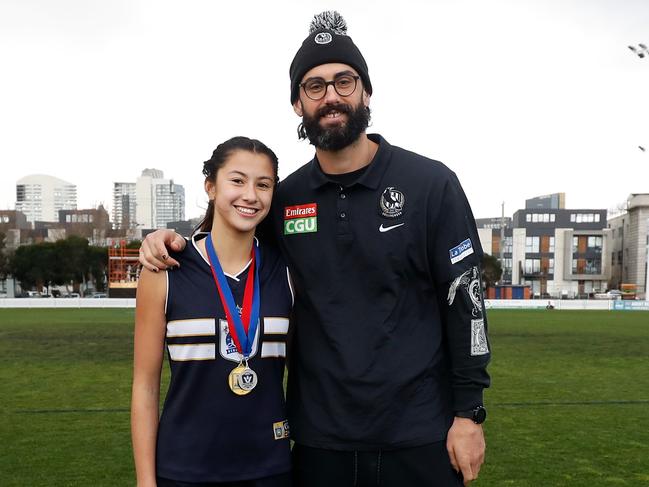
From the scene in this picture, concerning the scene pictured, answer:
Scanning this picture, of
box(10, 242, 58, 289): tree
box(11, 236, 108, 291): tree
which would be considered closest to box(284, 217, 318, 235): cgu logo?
box(11, 236, 108, 291): tree

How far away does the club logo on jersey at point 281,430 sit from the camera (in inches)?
91.4

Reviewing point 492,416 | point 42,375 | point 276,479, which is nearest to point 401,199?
point 276,479

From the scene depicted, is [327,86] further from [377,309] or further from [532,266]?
[532,266]

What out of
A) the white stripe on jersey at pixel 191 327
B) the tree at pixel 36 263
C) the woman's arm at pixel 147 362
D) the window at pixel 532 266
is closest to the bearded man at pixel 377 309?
the woman's arm at pixel 147 362

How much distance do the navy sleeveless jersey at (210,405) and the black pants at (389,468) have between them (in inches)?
7.0

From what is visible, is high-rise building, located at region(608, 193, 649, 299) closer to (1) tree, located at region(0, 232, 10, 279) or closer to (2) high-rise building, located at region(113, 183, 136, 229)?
(1) tree, located at region(0, 232, 10, 279)

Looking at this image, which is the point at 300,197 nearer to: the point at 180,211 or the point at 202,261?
the point at 202,261

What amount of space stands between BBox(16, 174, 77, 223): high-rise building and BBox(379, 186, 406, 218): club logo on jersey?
6007 inches

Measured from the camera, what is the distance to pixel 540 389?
938cm

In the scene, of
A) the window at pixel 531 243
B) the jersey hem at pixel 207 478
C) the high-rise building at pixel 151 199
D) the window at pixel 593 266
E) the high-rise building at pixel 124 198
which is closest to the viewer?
the jersey hem at pixel 207 478

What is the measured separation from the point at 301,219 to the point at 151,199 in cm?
13187

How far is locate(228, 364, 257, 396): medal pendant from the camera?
2.27 metres

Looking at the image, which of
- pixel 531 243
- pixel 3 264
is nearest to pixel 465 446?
pixel 3 264

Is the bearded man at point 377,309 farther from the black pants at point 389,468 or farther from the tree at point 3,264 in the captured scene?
the tree at point 3,264
